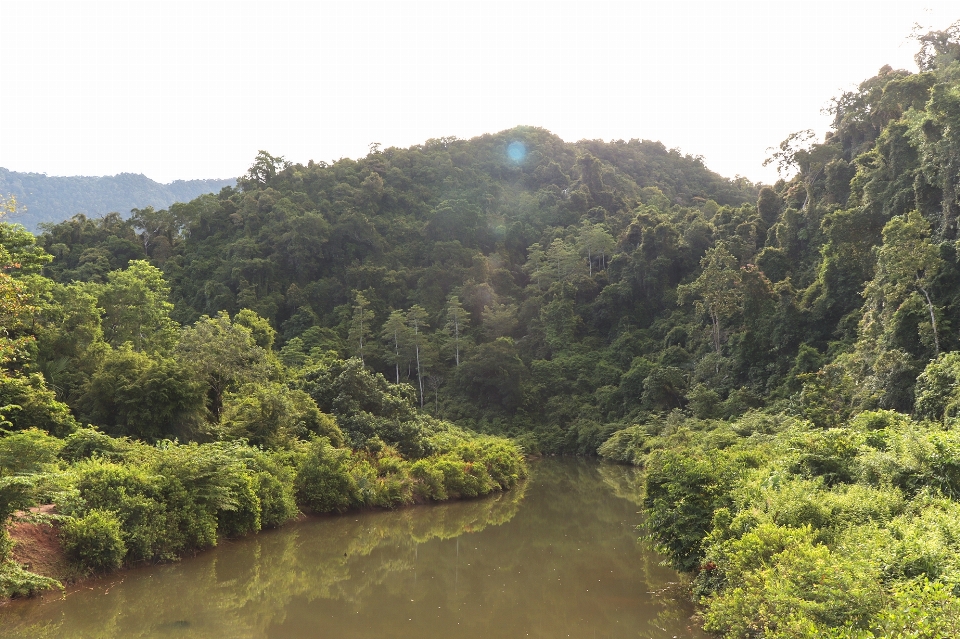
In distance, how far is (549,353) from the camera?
162 feet

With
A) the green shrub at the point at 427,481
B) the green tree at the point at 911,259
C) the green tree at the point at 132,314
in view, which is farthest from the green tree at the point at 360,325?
the green tree at the point at 911,259

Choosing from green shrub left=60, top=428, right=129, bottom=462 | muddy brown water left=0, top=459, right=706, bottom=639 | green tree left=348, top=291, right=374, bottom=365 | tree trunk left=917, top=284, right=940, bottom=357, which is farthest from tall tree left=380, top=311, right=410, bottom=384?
tree trunk left=917, top=284, right=940, bottom=357

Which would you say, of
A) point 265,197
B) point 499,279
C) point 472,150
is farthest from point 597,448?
point 472,150

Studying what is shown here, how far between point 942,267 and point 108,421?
2615 centimetres

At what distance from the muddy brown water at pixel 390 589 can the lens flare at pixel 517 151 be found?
61.0 metres

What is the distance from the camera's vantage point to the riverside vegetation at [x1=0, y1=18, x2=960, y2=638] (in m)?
9.64

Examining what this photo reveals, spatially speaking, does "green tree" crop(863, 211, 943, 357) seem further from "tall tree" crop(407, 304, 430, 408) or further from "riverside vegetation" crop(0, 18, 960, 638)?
"tall tree" crop(407, 304, 430, 408)

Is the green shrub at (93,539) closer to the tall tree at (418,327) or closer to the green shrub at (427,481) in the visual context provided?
the green shrub at (427,481)

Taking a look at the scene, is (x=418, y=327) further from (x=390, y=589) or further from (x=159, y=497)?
(x=390, y=589)

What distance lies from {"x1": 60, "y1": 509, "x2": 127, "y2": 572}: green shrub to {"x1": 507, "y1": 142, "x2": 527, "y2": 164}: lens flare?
67.2 metres

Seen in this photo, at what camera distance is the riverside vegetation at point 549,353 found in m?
9.64

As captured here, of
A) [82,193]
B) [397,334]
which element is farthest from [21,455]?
[82,193]

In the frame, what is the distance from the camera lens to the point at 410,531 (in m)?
18.3

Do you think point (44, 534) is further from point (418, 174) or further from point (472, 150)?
point (472, 150)
